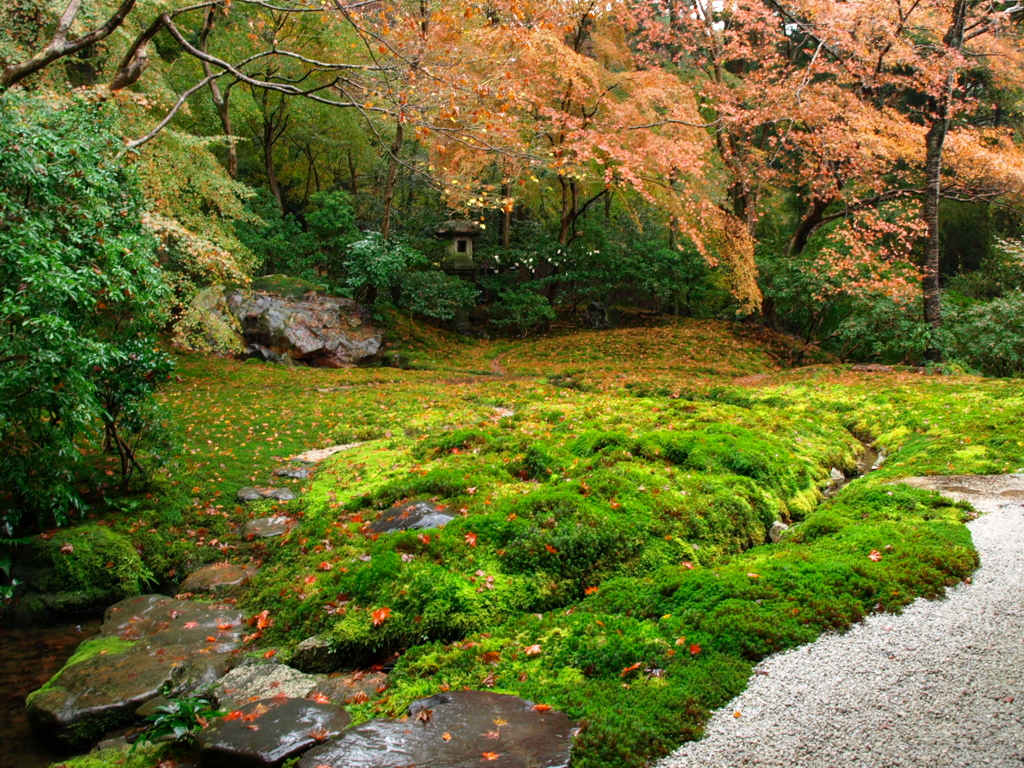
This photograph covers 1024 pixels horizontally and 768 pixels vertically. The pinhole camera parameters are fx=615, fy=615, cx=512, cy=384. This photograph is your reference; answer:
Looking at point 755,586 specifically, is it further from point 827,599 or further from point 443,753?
point 443,753

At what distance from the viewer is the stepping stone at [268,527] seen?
597 centimetres

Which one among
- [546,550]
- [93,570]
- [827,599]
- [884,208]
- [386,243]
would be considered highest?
[884,208]

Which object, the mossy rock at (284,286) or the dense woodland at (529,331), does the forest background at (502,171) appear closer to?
the dense woodland at (529,331)

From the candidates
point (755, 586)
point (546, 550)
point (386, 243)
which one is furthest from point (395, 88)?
point (386, 243)

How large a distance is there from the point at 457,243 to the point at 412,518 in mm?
16060

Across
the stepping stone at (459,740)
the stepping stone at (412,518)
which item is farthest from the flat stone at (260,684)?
the stepping stone at (412,518)

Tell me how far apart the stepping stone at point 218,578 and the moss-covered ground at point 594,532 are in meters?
0.19

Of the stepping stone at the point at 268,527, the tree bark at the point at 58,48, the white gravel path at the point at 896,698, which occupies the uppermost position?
the tree bark at the point at 58,48

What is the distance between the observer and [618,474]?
5.69m

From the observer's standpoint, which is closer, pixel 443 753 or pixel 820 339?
pixel 443 753

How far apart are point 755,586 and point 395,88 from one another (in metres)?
7.03

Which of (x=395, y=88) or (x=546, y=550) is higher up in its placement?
(x=395, y=88)

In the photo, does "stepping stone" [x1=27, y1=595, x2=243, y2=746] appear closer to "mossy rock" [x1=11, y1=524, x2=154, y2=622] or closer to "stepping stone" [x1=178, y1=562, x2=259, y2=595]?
"stepping stone" [x1=178, y1=562, x2=259, y2=595]

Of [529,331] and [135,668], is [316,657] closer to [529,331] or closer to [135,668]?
[135,668]
